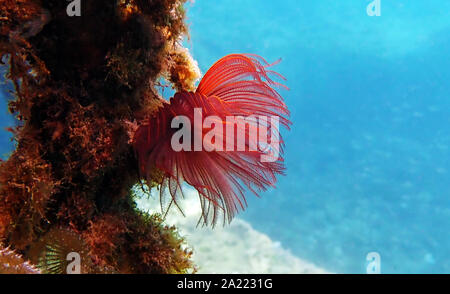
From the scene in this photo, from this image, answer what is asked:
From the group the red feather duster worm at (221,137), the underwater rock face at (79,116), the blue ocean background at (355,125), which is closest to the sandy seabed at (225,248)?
the blue ocean background at (355,125)

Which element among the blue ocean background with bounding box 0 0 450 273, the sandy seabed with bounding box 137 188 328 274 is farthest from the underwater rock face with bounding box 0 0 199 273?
the blue ocean background with bounding box 0 0 450 273

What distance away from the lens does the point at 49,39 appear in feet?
7.63

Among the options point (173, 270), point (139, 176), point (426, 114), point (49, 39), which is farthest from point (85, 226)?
point (426, 114)

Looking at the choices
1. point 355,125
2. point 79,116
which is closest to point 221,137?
point 79,116

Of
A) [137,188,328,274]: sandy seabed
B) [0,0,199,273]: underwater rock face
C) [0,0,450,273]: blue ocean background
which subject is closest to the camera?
[0,0,199,273]: underwater rock face

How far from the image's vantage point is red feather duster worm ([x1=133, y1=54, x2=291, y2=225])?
7.91 feet

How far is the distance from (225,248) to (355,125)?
19.3 m

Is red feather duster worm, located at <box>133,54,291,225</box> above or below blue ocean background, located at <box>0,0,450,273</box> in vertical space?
below

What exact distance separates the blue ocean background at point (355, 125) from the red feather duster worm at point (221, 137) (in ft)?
29.2

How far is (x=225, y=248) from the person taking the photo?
9.76 metres

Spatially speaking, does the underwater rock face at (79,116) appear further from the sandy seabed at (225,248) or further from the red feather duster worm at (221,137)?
the sandy seabed at (225,248)

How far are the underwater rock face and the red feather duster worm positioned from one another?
0.86 feet

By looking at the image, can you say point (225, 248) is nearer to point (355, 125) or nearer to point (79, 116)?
point (79, 116)

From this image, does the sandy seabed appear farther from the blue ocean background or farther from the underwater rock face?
the underwater rock face
